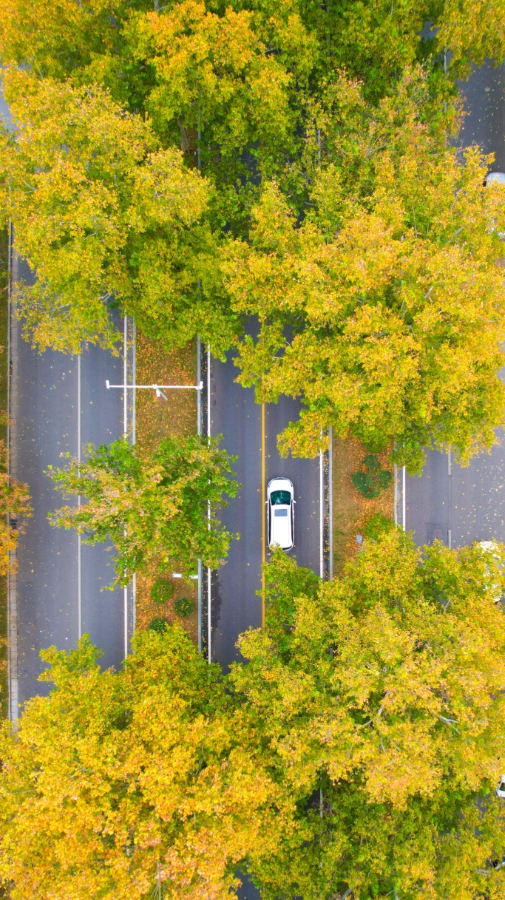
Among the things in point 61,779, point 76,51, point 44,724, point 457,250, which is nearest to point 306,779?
point 61,779

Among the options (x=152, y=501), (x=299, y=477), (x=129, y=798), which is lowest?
(x=129, y=798)

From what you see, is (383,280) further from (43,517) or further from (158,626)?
(43,517)

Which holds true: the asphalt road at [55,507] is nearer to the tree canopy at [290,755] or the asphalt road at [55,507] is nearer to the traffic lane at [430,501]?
the tree canopy at [290,755]

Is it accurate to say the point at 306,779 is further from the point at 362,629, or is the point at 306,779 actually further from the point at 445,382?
the point at 445,382

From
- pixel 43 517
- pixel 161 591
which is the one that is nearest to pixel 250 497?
pixel 161 591

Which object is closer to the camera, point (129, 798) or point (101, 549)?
point (129, 798)

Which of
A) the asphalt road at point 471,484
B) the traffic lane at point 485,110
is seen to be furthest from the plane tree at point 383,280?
the traffic lane at point 485,110
